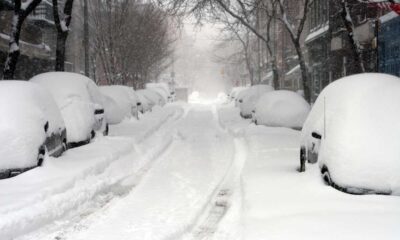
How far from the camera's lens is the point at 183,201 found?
8.25 metres

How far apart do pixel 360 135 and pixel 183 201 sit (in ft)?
9.25

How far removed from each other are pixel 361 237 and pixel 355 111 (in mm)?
2488

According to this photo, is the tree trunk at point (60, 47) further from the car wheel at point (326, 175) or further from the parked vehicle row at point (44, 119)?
the car wheel at point (326, 175)

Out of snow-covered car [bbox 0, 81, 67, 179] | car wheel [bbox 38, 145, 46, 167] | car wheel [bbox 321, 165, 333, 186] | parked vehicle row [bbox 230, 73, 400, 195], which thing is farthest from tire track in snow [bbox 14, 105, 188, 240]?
parked vehicle row [bbox 230, 73, 400, 195]

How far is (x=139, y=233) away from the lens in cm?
650

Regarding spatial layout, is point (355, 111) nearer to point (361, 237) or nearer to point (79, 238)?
point (361, 237)

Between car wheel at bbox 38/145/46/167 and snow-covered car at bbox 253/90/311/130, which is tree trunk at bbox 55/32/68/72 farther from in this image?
car wheel at bbox 38/145/46/167

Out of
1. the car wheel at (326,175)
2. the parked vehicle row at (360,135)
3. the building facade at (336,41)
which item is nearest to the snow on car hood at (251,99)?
the building facade at (336,41)

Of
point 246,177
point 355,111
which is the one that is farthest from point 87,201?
point 355,111

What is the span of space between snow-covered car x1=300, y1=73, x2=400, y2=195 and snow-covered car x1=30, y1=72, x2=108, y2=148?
6.39 meters

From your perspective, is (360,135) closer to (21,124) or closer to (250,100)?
(21,124)

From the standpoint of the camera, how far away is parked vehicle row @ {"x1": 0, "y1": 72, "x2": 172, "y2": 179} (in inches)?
336

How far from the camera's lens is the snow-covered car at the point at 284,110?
17281 mm

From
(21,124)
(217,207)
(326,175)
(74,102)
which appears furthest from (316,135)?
(74,102)
